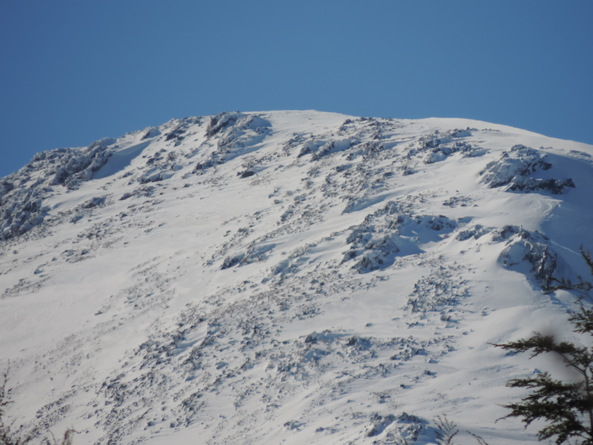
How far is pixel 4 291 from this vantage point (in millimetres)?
55219

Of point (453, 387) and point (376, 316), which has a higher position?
point (376, 316)

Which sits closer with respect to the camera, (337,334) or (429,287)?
(337,334)

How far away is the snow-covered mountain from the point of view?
24.9 meters

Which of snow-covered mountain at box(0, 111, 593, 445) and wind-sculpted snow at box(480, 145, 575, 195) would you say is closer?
snow-covered mountain at box(0, 111, 593, 445)

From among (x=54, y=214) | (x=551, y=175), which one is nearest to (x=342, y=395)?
(x=551, y=175)

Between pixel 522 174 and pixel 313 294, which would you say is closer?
pixel 313 294

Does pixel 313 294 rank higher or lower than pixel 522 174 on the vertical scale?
lower

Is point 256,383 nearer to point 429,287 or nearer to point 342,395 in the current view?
point 342,395

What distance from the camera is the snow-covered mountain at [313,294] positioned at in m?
24.9

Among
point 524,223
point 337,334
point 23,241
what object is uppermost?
point 23,241

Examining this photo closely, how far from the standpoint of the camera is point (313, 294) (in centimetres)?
3538

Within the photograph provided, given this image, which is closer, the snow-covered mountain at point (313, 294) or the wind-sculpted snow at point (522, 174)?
the snow-covered mountain at point (313, 294)

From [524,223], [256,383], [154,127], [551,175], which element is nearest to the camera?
[256,383]

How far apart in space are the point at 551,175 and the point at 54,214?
6271cm
